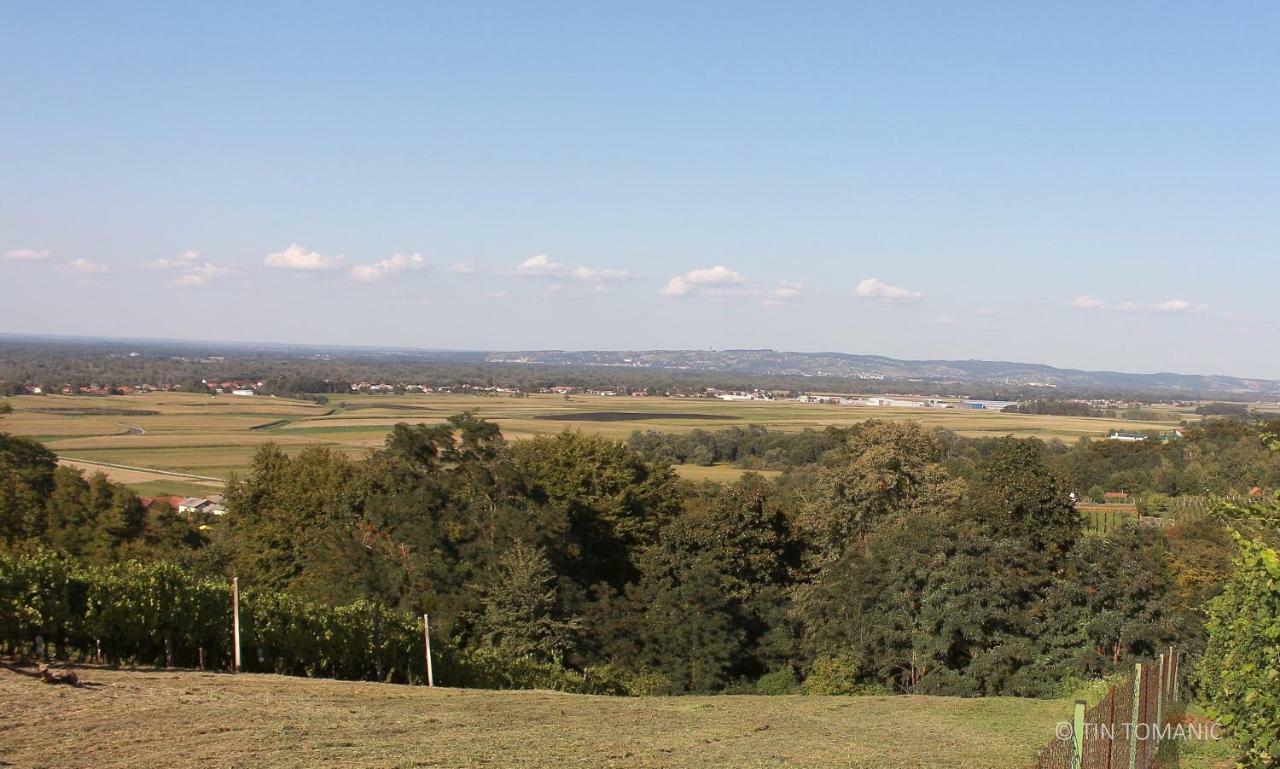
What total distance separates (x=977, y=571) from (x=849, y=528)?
10717 millimetres

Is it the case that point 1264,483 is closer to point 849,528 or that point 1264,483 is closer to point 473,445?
point 849,528

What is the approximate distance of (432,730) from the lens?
12836mm

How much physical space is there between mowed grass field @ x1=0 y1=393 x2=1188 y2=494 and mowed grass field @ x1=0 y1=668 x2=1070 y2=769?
44.3m

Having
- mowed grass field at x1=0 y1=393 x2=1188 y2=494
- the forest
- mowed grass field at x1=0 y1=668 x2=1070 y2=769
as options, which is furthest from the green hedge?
mowed grass field at x1=0 y1=393 x2=1188 y2=494

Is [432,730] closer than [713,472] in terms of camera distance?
Yes

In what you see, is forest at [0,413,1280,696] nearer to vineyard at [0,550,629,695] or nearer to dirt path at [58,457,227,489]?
vineyard at [0,550,629,695]

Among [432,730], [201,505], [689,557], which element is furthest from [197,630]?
[201,505]

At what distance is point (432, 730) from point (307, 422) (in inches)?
4405

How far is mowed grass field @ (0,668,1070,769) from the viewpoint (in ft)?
34.9

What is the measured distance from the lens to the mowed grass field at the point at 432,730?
10625mm

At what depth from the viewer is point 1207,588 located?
37062mm

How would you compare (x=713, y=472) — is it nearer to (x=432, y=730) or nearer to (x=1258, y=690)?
(x=432, y=730)

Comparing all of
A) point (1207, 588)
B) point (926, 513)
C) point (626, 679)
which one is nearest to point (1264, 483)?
point (1207, 588)

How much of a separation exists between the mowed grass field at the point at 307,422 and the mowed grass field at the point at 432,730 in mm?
44280
